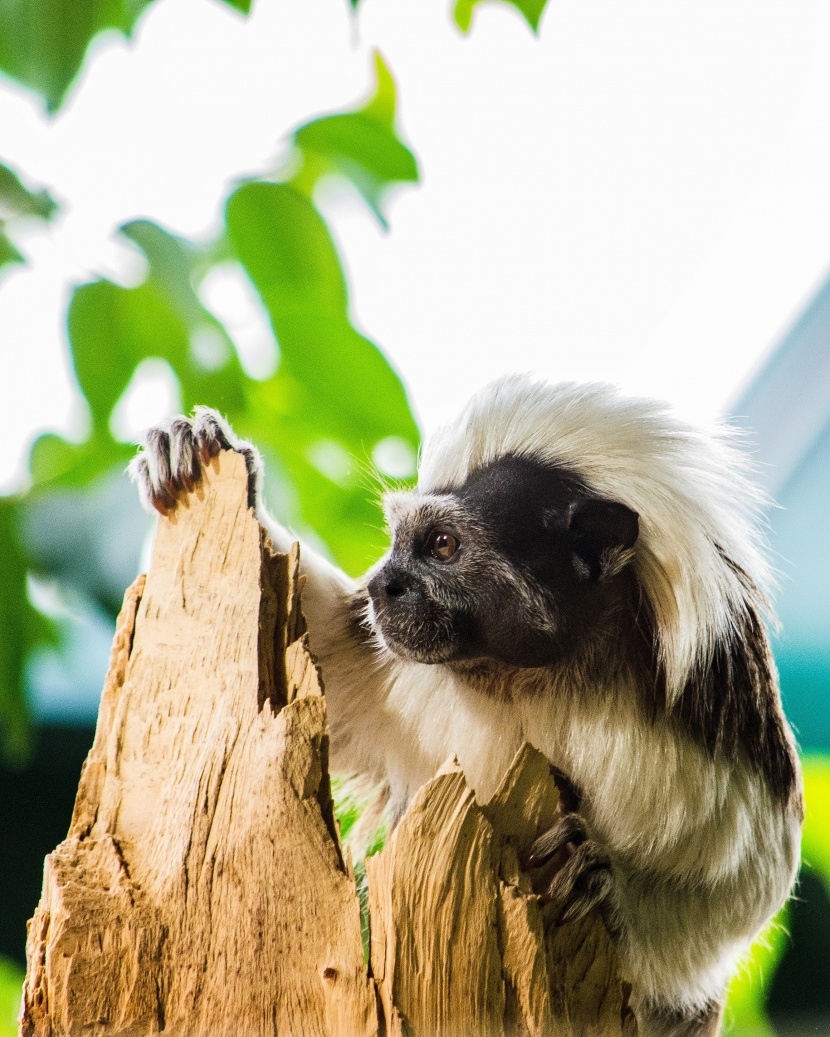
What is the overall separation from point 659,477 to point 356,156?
65 cm

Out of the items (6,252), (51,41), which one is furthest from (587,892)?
(51,41)

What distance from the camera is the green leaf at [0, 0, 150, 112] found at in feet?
3.78

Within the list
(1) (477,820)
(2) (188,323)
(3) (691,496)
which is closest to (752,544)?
(3) (691,496)

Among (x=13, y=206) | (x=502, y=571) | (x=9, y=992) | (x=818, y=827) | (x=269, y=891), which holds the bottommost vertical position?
(x=9, y=992)

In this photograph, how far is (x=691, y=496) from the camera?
1383mm

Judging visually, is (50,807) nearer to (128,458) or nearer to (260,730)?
(128,458)

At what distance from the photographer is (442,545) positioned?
4.37 ft

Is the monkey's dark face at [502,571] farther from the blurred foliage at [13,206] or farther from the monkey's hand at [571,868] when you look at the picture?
the blurred foliage at [13,206]

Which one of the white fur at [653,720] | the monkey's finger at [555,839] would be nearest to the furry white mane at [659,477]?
the white fur at [653,720]

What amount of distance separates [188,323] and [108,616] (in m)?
0.44

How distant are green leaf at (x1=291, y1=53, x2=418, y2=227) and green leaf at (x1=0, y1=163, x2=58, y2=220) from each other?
0.37m

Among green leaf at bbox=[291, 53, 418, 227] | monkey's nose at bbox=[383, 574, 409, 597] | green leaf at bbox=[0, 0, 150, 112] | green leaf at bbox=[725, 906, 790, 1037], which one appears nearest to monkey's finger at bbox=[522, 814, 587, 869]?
monkey's nose at bbox=[383, 574, 409, 597]

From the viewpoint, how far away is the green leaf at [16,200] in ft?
4.07

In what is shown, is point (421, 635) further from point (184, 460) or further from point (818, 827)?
point (818, 827)
